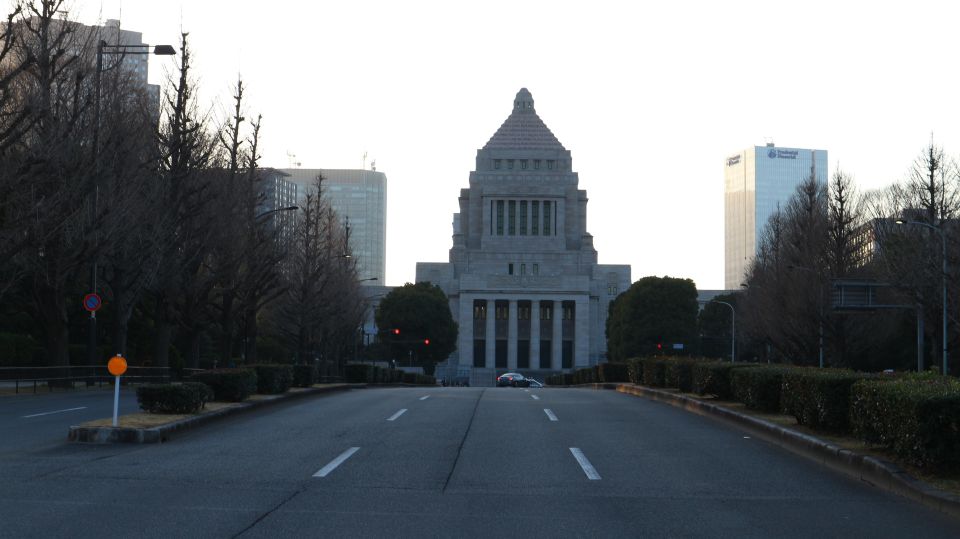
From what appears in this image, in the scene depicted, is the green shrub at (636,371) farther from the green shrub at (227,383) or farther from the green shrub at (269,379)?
the green shrub at (227,383)

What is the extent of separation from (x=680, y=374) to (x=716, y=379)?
412 cm

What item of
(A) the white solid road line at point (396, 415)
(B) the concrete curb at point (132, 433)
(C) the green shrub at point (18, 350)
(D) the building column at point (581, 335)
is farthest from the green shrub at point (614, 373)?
(D) the building column at point (581, 335)

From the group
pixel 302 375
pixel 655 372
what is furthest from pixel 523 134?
pixel 302 375

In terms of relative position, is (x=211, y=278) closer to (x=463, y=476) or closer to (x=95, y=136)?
(x=95, y=136)

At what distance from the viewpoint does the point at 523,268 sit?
11812 cm

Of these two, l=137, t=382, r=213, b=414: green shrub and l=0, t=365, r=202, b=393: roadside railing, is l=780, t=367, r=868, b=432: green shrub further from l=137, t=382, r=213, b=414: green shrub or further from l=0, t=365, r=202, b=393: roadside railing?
l=0, t=365, r=202, b=393: roadside railing

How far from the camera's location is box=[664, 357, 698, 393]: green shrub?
25.3 meters

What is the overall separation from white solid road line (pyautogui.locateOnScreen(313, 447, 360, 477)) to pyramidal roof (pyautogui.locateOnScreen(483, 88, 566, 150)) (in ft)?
378

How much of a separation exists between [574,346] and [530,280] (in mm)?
9115

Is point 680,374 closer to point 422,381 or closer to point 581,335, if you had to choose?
point 422,381

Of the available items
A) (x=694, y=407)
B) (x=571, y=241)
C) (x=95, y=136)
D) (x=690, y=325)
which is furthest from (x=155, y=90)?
(x=571, y=241)

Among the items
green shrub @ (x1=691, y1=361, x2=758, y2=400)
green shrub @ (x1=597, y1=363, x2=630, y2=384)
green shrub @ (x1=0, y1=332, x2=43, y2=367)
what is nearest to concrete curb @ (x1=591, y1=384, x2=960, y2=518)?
green shrub @ (x1=691, y1=361, x2=758, y2=400)

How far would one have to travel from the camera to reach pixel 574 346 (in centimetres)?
11106

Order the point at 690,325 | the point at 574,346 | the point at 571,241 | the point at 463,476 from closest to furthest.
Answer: the point at 463,476
the point at 690,325
the point at 574,346
the point at 571,241
